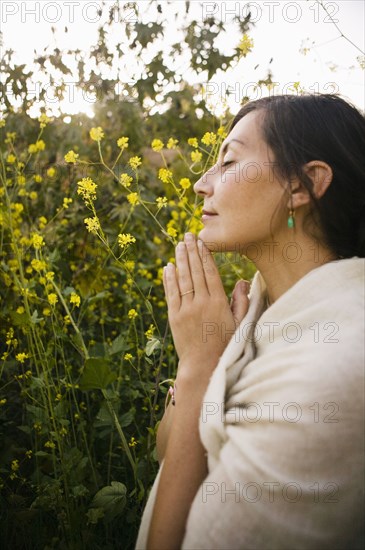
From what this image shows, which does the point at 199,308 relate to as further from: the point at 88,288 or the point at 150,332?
the point at 88,288

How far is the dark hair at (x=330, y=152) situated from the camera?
1.34 metres

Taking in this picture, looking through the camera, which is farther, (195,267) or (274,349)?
(195,267)

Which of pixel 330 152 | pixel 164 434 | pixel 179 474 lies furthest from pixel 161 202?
pixel 179 474

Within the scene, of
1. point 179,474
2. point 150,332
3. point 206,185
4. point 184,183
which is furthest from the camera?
point 184,183

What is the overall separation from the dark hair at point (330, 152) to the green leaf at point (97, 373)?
77 centimetres

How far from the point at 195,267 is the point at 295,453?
2.01 ft

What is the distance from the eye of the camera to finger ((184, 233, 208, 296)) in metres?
1.44

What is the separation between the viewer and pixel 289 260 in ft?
4.49

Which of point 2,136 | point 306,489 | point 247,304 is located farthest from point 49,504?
point 2,136

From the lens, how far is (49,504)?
1.82 m

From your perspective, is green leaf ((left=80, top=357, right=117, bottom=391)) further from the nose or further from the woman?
the nose

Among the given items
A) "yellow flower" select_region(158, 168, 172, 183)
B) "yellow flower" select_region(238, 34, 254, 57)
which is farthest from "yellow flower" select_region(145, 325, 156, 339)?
"yellow flower" select_region(238, 34, 254, 57)

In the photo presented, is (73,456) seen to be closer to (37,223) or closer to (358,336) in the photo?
(358,336)

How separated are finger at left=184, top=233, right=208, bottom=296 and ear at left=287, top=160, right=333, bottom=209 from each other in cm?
30
